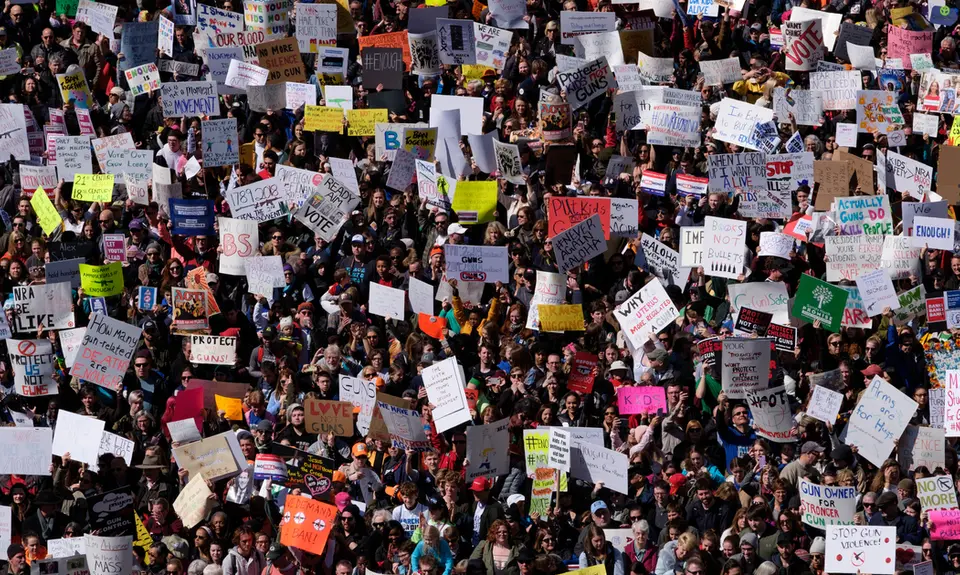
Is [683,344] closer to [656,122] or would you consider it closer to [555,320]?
[555,320]

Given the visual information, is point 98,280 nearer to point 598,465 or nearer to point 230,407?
point 230,407

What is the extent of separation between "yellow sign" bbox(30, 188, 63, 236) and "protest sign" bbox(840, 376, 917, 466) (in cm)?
893

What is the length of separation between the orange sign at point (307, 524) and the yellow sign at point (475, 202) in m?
4.02

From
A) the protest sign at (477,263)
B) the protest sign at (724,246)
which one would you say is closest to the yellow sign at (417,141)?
the protest sign at (477,263)

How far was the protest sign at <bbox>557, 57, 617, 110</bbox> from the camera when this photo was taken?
21922 mm

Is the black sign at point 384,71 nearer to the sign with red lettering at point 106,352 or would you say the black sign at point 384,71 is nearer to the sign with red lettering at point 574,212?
the sign with red lettering at point 574,212

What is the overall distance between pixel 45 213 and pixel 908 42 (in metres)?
9.25

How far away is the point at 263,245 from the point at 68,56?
4.44m

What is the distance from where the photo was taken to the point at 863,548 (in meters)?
16.5

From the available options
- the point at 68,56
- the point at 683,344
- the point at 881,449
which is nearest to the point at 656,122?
the point at 683,344

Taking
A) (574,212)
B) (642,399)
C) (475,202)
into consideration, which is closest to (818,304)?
(642,399)

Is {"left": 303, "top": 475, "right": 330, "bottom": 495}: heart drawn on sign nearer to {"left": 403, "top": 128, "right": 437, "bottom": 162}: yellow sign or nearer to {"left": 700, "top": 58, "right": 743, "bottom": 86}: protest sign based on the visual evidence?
{"left": 403, "top": 128, "right": 437, "bottom": 162}: yellow sign

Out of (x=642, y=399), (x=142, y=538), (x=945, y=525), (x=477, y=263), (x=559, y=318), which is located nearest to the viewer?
(x=945, y=525)

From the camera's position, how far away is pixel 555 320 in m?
19.4
